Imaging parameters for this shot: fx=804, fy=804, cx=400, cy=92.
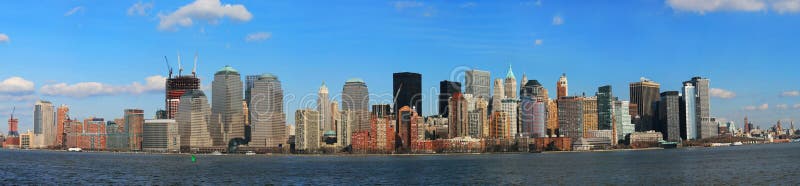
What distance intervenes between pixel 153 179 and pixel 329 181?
29.6 metres

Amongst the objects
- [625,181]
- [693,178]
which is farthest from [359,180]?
[693,178]

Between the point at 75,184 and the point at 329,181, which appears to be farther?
the point at 329,181

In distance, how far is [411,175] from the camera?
468 feet

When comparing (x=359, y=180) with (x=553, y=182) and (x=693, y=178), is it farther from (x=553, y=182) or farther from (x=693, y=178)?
(x=693, y=178)

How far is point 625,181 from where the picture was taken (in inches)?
4633

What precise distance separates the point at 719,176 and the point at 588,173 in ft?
74.6

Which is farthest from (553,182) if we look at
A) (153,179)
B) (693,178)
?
(153,179)

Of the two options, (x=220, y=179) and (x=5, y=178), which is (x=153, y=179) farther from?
(x=5, y=178)

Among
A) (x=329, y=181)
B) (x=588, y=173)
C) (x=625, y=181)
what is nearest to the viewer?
(x=625, y=181)

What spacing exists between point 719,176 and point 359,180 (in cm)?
5608

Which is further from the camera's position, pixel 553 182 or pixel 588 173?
pixel 588 173

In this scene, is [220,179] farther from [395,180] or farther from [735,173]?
[735,173]

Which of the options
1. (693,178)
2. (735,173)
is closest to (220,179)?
(693,178)

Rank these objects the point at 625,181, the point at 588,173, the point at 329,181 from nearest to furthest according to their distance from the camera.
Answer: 1. the point at 625,181
2. the point at 329,181
3. the point at 588,173
